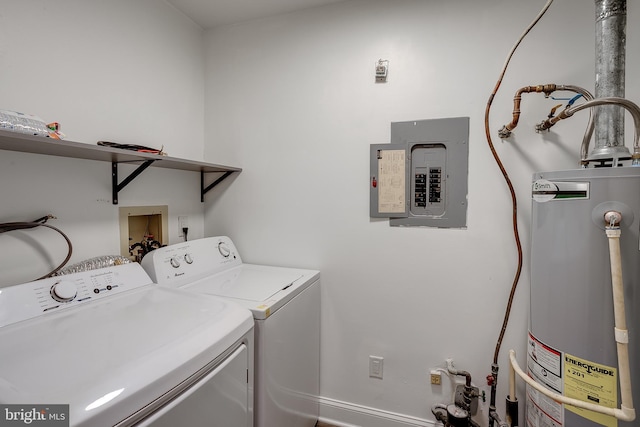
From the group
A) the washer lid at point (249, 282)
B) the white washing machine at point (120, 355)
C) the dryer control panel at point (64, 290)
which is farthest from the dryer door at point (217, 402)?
the dryer control panel at point (64, 290)

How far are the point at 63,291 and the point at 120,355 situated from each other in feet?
1.74

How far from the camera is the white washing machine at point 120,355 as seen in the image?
595 millimetres

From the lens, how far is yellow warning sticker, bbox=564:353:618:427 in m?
0.94

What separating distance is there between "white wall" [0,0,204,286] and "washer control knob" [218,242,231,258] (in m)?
0.35

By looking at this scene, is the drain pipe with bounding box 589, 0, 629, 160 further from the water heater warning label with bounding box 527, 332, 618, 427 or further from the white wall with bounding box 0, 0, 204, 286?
the white wall with bounding box 0, 0, 204, 286

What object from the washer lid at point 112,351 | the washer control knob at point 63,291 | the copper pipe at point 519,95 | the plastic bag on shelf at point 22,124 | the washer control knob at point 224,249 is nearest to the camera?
the washer lid at point 112,351

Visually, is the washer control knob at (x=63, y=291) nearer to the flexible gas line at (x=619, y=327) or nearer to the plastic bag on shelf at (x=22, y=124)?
the plastic bag on shelf at (x=22, y=124)

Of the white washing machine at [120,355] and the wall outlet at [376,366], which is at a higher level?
the white washing machine at [120,355]

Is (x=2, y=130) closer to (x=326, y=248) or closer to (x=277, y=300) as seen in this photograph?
(x=277, y=300)

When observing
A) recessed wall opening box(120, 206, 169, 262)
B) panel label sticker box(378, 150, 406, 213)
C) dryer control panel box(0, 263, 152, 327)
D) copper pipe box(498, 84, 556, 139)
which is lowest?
dryer control panel box(0, 263, 152, 327)

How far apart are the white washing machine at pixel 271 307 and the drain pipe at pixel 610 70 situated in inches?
55.7

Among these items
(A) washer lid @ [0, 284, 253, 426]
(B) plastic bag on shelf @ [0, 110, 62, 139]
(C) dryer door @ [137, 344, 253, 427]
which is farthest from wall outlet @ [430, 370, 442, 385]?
(B) plastic bag on shelf @ [0, 110, 62, 139]

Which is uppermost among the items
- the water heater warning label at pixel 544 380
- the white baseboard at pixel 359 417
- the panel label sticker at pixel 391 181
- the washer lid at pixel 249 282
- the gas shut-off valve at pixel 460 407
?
the panel label sticker at pixel 391 181

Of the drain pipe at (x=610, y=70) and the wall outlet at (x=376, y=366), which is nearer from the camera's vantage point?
the drain pipe at (x=610, y=70)
